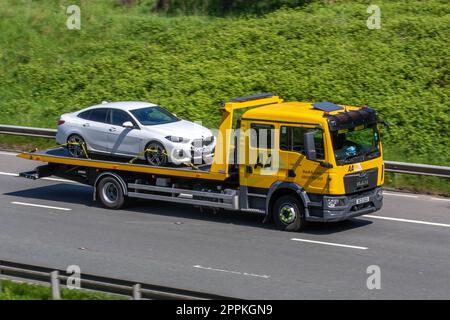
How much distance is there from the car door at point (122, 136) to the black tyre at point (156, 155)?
0.92 ft

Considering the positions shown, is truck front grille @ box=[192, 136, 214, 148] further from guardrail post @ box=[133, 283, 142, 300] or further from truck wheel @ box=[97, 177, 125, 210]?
guardrail post @ box=[133, 283, 142, 300]

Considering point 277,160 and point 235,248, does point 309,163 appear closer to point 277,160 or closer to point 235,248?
point 277,160

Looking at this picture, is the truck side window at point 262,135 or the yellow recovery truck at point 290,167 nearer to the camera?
the yellow recovery truck at point 290,167

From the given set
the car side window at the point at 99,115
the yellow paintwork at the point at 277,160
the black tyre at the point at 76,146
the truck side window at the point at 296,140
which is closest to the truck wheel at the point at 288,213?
the yellow paintwork at the point at 277,160

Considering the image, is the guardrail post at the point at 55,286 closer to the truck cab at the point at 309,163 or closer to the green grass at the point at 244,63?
the truck cab at the point at 309,163

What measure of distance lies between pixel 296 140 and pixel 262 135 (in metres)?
0.69

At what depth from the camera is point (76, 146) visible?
1898 centimetres

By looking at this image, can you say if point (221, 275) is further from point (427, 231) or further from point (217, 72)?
point (217, 72)

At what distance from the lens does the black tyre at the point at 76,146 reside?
62.1 ft

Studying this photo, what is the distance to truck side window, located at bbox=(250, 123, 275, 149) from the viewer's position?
1619 centimetres

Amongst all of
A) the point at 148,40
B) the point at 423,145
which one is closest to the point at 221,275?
the point at 423,145

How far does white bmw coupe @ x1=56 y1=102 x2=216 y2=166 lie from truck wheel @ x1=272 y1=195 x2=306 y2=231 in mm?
2186

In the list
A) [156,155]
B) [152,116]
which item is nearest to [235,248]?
[156,155]
